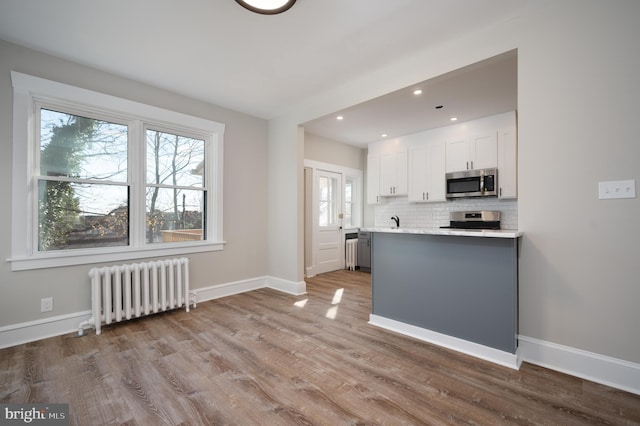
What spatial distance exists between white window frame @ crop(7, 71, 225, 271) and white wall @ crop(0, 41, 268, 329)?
0.07 metres

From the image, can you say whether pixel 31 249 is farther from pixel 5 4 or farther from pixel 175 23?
pixel 175 23

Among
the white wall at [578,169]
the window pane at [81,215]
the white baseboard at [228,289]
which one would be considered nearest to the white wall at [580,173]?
the white wall at [578,169]

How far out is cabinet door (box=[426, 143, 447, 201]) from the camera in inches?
199

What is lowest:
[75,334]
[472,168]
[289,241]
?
[75,334]

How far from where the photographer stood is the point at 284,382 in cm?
197

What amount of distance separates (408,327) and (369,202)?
3.67 metres

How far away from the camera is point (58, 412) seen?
1.67m

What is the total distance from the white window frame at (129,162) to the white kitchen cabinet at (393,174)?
328 centimetres

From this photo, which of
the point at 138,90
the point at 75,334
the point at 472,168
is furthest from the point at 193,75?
the point at 472,168

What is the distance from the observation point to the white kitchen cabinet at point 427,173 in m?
5.08

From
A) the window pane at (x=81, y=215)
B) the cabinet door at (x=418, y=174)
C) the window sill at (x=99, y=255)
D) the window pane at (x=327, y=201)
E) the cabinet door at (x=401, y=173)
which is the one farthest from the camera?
the window pane at (x=327, y=201)

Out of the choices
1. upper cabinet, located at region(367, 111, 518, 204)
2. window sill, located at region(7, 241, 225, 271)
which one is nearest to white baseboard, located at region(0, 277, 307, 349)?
window sill, located at region(7, 241, 225, 271)

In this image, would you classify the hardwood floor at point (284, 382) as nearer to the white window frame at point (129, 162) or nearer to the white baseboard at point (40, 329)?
the white baseboard at point (40, 329)

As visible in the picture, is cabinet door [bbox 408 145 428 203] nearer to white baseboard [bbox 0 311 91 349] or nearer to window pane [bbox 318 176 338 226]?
window pane [bbox 318 176 338 226]
